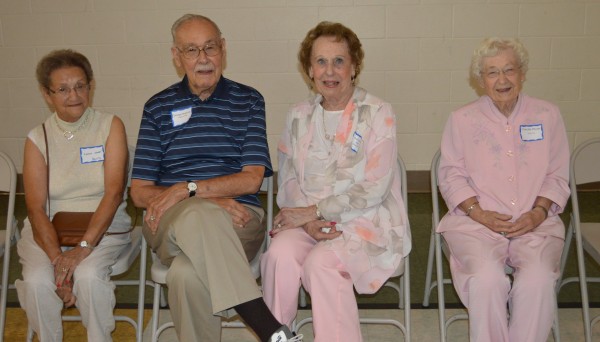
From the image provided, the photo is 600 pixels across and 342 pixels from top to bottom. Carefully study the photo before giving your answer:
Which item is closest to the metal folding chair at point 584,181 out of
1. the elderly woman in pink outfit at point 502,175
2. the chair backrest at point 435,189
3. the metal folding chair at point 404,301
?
the elderly woman in pink outfit at point 502,175

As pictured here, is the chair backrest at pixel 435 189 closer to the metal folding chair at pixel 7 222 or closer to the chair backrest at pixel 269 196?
the chair backrest at pixel 269 196

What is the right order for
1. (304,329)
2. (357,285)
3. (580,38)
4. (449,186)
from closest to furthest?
1. (357,285)
2. (449,186)
3. (304,329)
4. (580,38)

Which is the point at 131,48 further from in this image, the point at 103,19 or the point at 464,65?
the point at 464,65

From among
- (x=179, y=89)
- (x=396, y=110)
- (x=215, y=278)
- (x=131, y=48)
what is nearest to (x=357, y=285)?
(x=215, y=278)

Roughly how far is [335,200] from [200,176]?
0.61m

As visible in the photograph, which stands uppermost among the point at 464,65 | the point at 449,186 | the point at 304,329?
the point at 464,65

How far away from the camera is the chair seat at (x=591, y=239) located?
2759mm

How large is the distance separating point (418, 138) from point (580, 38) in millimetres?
1366

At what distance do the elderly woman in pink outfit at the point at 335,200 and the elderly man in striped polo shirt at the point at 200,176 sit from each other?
15 centimetres

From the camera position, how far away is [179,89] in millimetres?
2936

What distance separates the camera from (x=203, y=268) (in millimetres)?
2477

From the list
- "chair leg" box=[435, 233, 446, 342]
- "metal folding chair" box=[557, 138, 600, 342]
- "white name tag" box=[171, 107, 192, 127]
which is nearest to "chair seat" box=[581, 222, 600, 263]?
"metal folding chair" box=[557, 138, 600, 342]

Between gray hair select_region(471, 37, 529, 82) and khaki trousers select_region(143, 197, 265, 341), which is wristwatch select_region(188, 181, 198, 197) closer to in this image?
khaki trousers select_region(143, 197, 265, 341)

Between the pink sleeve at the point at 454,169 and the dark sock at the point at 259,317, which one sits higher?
the pink sleeve at the point at 454,169
